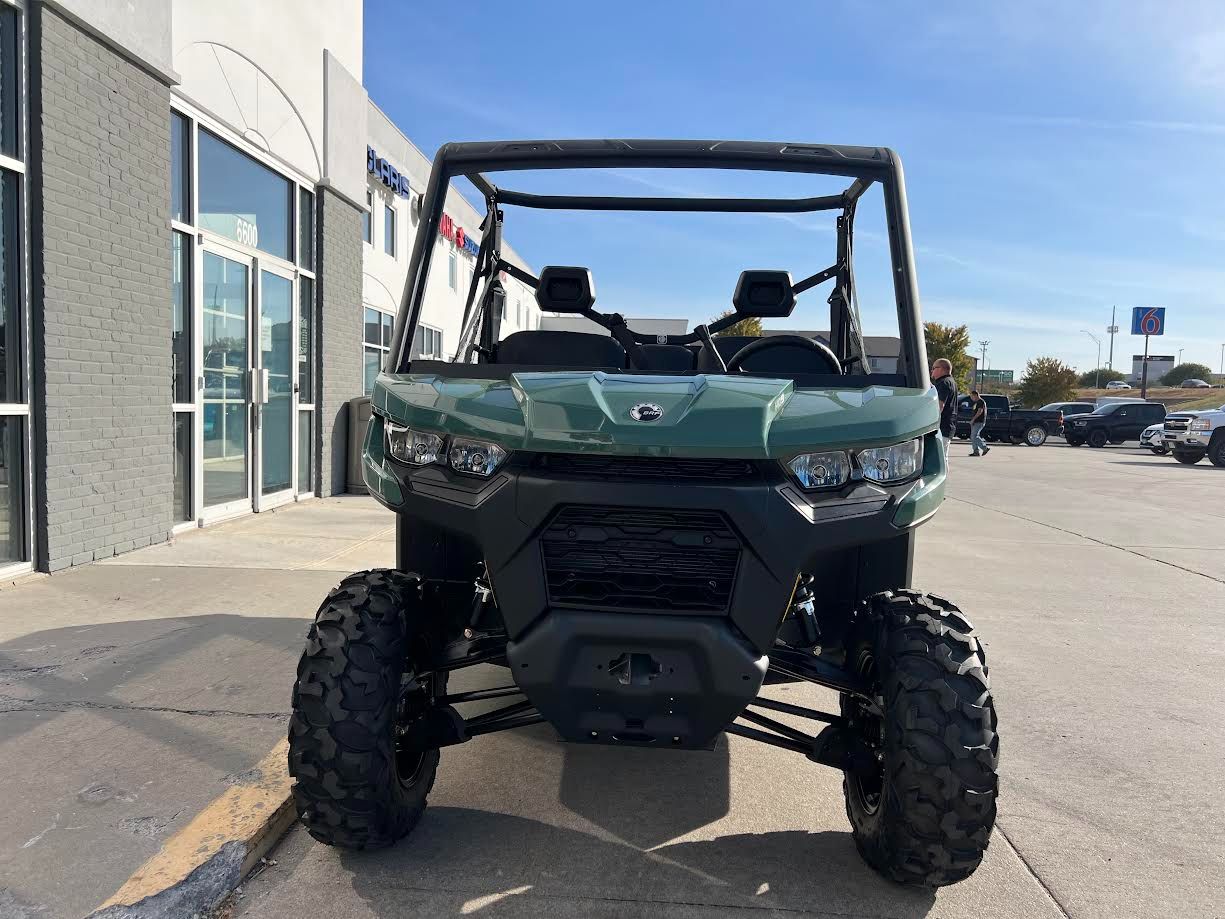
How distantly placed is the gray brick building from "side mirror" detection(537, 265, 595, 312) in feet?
13.2

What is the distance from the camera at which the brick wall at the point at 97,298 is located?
5727 mm

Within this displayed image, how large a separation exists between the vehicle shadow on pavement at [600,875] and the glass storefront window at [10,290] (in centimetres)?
452

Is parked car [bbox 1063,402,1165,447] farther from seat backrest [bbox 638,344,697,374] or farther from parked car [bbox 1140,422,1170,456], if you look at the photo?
seat backrest [bbox 638,344,697,374]

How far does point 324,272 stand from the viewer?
10.4m

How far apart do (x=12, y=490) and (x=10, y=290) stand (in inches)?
49.8

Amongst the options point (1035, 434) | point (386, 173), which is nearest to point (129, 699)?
point (386, 173)

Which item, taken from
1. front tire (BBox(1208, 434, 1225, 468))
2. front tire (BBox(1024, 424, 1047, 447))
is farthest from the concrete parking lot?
front tire (BBox(1024, 424, 1047, 447))

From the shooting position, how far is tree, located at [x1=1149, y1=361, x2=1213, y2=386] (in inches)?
3780

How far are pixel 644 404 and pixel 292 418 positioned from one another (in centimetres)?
851

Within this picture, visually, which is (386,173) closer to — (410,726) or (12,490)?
(12,490)

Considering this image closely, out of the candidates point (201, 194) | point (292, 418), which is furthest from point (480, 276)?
point (292, 418)

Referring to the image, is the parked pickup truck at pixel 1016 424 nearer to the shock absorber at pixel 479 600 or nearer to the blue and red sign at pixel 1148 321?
the blue and red sign at pixel 1148 321

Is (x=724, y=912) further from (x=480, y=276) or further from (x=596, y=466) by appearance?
(x=480, y=276)

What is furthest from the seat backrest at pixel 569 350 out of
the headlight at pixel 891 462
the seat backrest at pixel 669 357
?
the headlight at pixel 891 462
